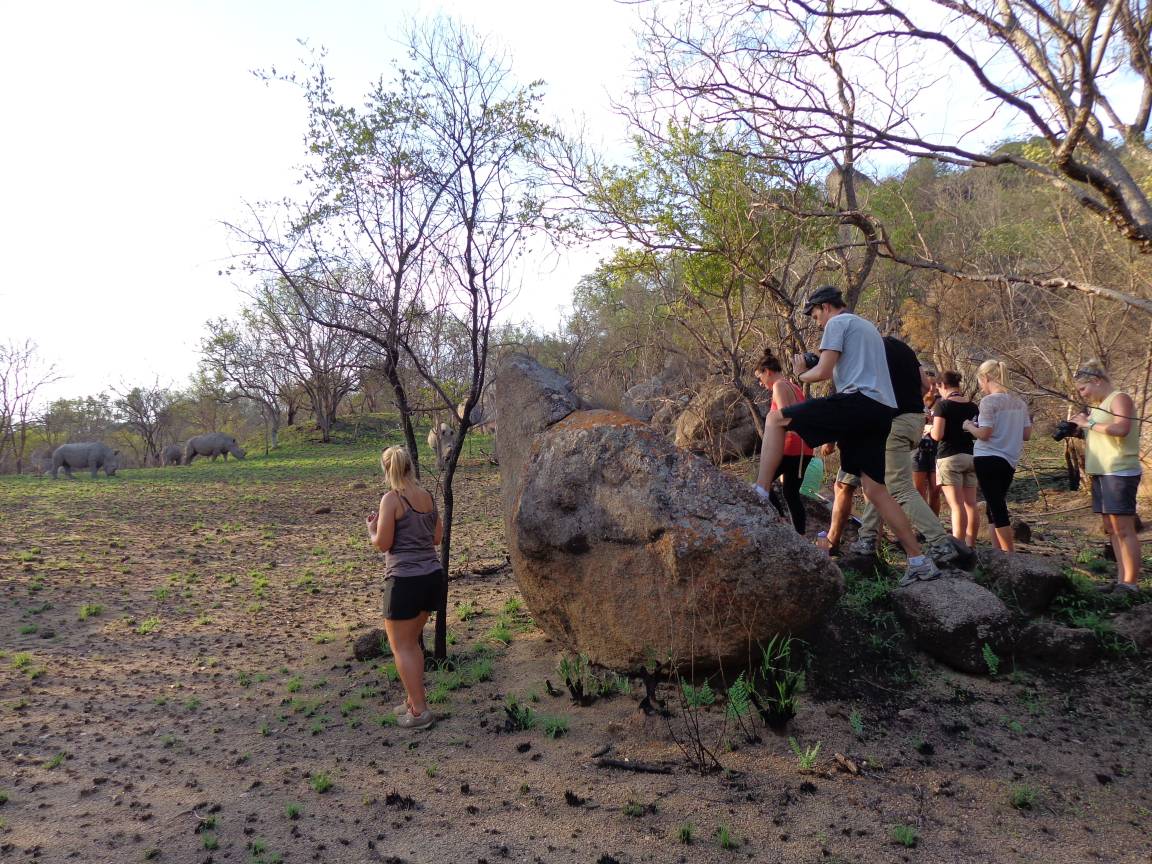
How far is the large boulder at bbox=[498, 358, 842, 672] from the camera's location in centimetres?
443

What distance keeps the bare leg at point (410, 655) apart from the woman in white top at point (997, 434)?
4544mm

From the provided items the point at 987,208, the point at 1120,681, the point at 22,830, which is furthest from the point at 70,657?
the point at 987,208

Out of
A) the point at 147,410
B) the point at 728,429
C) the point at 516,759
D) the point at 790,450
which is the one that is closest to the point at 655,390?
the point at 728,429

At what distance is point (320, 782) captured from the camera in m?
4.11

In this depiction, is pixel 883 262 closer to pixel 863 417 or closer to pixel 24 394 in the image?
pixel 863 417

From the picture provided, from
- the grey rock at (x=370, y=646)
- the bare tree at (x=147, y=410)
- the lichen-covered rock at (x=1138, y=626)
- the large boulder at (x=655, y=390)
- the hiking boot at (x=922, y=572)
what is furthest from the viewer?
the bare tree at (x=147, y=410)

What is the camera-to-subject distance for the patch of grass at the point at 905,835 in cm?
334

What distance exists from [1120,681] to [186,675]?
259 inches

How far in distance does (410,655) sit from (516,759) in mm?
937

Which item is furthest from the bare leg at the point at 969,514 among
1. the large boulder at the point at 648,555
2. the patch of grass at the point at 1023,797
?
the patch of grass at the point at 1023,797

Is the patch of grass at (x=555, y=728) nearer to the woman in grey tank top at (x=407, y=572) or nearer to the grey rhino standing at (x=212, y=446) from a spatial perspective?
the woman in grey tank top at (x=407, y=572)

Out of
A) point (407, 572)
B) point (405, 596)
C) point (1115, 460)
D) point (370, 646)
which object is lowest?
point (370, 646)

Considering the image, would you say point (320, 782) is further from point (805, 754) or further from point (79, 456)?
point (79, 456)

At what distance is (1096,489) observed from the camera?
18.4ft
